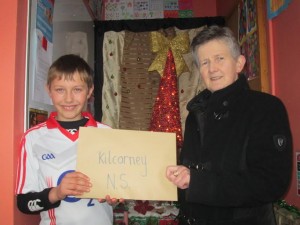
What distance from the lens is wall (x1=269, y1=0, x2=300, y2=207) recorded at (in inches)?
60.9

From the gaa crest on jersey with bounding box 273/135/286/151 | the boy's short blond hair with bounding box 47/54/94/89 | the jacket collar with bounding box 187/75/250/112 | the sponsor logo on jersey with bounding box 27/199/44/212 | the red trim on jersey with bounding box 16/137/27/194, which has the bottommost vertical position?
the sponsor logo on jersey with bounding box 27/199/44/212

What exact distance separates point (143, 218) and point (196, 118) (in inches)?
57.0

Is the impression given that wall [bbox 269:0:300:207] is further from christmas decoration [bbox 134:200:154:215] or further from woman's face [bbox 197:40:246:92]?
christmas decoration [bbox 134:200:154:215]

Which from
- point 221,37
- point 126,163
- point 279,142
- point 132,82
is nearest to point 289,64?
point 221,37

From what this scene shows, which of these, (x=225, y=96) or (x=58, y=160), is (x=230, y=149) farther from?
(x=58, y=160)

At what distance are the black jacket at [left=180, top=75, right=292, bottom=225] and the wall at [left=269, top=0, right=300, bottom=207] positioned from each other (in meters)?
0.67

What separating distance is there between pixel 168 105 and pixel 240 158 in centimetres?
202

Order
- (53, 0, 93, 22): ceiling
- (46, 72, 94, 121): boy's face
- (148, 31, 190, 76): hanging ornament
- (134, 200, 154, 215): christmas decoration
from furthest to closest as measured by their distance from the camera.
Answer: (148, 31, 190, 76): hanging ornament < (134, 200, 154, 215): christmas decoration < (53, 0, 93, 22): ceiling < (46, 72, 94, 121): boy's face

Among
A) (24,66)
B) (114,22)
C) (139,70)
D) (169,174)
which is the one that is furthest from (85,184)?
(114,22)

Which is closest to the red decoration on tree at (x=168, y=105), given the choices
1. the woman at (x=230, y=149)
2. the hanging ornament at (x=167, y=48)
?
the hanging ornament at (x=167, y=48)

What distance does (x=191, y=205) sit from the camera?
108 centimetres

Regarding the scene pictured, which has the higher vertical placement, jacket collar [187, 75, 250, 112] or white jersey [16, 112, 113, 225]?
jacket collar [187, 75, 250, 112]

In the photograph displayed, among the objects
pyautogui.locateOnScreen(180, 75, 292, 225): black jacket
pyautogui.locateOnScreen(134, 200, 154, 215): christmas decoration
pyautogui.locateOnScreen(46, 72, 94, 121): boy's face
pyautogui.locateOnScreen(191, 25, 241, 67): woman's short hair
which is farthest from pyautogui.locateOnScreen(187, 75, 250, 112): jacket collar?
pyautogui.locateOnScreen(134, 200, 154, 215): christmas decoration

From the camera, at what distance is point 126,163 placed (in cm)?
104
